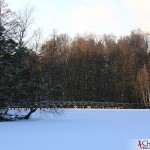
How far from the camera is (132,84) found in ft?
267

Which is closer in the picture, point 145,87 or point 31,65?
point 31,65

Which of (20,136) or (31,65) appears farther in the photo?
(31,65)

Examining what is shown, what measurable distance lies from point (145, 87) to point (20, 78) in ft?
168

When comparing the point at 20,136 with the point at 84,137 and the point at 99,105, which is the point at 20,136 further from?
the point at 99,105

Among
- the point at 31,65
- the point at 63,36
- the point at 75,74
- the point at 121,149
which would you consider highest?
the point at 63,36

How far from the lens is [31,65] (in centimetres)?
3162

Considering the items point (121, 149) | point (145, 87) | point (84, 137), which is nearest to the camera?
point (121, 149)

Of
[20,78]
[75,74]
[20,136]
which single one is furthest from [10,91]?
[75,74]

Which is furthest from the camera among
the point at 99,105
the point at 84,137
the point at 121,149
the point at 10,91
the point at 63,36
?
the point at 63,36

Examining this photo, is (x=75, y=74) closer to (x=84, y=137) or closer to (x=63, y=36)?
(x=63, y=36)

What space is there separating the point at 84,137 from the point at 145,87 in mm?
63887

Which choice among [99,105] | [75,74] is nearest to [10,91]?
[99,105]

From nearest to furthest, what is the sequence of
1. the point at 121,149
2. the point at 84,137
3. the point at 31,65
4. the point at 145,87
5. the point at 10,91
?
the point at 121,149, the point at 84,137, the point at 10,91, the point at 31,65, the point at 145,87

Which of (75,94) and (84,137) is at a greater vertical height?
(75,94)
